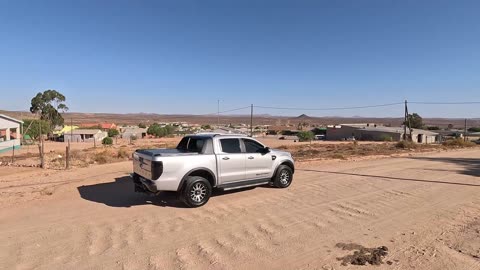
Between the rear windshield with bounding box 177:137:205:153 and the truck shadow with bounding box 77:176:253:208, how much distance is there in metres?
1.24

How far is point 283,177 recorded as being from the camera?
1003 cm

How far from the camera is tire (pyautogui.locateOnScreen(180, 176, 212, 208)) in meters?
7.81

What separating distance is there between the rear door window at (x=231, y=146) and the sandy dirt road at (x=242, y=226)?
127 cm

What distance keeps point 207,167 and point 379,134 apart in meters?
71.2

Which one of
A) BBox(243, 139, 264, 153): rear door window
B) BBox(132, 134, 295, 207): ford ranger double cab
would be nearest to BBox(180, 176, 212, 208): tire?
BBox(132, 134, 295, 207): ford ranger double cab

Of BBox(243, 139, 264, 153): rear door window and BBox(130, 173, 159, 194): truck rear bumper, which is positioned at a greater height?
BBox(243, 139, 264, 153): rear door window

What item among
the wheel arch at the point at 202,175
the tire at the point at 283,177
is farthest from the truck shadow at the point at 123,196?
Result: the tire at the point at 283,177

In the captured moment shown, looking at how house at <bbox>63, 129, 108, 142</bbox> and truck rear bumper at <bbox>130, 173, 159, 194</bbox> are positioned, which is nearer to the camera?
truck rear bumper at <bbox>130, 173, 159, 194</bbox>

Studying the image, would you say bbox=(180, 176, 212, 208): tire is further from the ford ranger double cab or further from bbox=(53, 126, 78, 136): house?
bbox=(53, 126, 78, 136): house

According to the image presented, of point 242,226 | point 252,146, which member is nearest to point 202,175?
point 252,146

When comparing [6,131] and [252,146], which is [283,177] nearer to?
[252,146]

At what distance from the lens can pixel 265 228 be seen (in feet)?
20.7

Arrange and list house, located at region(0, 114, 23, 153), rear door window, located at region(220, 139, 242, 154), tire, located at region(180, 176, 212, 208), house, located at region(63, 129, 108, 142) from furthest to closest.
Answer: house, located at region(63, 129, 108, 142) → house, located at region(0, 114, 23, 153) → rear door window, located at region(220, 139, 242, 154) → tire, located at region(180, 176, 212, 208)

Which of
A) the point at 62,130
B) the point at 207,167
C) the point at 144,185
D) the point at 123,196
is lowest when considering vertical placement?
the point at 123,196
